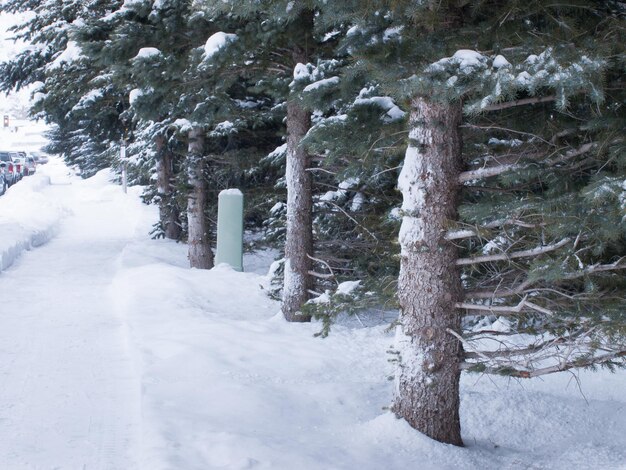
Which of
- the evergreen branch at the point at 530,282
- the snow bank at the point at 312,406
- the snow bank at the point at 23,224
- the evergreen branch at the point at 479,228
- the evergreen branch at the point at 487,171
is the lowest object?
the snow bank at the point at 312,406

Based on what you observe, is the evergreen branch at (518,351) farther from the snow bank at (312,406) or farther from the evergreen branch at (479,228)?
the evergreen branch at (479,228)

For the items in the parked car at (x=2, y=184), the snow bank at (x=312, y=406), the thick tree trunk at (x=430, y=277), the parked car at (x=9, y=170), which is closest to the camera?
the snow bank at (x=312, y=406)

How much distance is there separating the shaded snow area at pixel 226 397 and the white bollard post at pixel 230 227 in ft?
5.85

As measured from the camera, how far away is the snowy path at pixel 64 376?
196 inches

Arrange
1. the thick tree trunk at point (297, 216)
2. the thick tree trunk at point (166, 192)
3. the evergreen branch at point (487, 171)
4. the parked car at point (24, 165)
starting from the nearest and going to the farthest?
1. the evergreen branch at point (487, 171)
2. the thick tree trunk at point (297, 216)
3. the thick tree trunk at point (166, 192)
4. the parked car at point (24, 165)

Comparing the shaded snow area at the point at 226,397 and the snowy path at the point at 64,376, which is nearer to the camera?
the snowy path at the point at 64,376

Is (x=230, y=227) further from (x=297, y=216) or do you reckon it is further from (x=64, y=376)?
(x=64, y=376)

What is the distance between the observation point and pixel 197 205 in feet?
48.4

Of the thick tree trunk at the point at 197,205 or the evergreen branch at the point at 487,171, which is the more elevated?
the evergreen branch at the point at 487,171

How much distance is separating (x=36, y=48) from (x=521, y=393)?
13815 mm

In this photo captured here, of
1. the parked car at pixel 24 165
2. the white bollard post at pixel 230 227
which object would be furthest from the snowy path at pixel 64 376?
the parked car at pixel 24 165

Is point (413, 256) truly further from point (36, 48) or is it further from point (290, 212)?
point (36, 48)

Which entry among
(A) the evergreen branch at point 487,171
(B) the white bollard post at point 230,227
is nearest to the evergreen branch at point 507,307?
(A) the evergreen branch at point 487,171

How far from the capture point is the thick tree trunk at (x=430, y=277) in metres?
5.67
